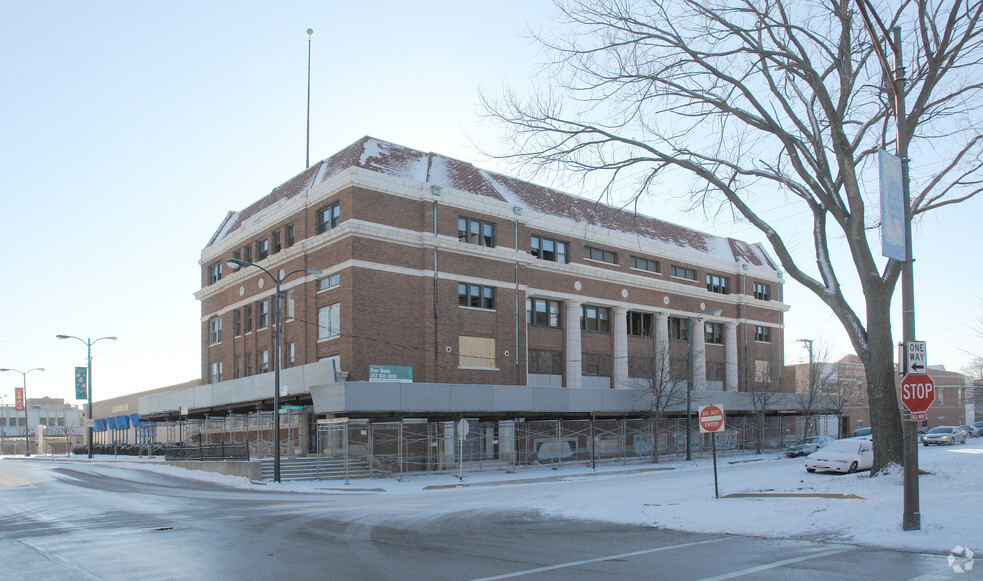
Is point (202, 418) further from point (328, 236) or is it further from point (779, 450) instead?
point (779, 450)

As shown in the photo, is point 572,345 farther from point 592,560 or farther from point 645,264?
point 592,560

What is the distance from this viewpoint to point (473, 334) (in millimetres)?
40625

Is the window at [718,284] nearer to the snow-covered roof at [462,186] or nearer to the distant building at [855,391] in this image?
the snow-covered roof at [462,186]

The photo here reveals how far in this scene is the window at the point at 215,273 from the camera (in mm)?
51906

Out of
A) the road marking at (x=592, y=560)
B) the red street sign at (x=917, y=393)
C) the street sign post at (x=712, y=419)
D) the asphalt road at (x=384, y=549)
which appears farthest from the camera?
the street sign post at (x=712, y=419)

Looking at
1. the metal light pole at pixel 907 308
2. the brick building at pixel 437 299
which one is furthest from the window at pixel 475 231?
the metal light pole at pixel 907 308

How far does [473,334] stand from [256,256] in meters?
14.9

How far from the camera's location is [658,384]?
46438mm

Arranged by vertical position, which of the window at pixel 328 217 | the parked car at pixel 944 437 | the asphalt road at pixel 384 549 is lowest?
the parked car at pixel 944 437

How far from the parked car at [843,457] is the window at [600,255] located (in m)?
20.5

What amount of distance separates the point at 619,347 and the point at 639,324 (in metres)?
3.53

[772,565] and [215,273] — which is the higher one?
[215,273]

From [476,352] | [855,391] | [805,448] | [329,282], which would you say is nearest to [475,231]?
[476,352]

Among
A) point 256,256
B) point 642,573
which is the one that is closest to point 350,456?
point 256,256
